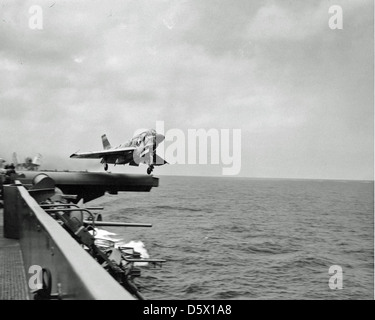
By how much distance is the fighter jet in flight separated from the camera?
32912 mm

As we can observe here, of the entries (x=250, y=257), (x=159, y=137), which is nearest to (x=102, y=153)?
(x=159, y=137)

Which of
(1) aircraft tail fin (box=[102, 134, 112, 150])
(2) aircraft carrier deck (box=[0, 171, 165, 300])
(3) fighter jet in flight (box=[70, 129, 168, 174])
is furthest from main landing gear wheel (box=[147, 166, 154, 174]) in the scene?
(1) aircraft tail fin (box=[102, 134, 112, 150])

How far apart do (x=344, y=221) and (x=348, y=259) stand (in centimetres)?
3324

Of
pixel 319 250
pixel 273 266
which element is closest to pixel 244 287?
pixel 273 266

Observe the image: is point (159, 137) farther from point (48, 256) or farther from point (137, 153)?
point (48, 256)

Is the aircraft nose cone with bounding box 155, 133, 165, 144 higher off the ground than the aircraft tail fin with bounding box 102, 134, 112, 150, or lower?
lower

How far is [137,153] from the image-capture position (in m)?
35.0

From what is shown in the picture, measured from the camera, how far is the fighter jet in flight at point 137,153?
32.9 metres

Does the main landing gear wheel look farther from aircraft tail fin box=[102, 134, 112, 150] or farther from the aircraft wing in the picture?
aircraft tail fin box=[102, 134, 112, 150]

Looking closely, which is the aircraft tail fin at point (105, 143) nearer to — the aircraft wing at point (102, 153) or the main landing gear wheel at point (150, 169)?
the aircraft wing at point (102, 153)

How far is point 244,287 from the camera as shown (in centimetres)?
2672

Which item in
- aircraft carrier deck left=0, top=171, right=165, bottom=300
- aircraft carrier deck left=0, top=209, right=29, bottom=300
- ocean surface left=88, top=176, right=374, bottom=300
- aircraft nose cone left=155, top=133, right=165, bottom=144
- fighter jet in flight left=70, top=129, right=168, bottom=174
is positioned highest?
aircraft nose cone left=155, top=133, right=165, bottom=144

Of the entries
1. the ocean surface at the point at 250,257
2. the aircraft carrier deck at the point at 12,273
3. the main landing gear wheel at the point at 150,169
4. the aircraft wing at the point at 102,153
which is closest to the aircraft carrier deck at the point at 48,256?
the aircraft carrier deck at the point at 12,273
